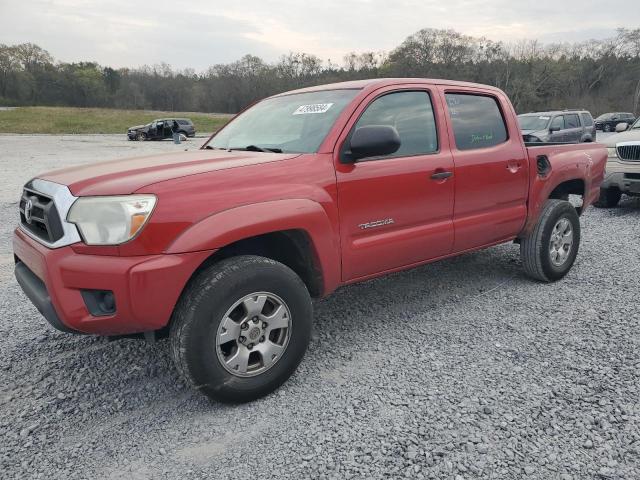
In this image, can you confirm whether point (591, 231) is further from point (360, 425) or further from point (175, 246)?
point (175, 246)

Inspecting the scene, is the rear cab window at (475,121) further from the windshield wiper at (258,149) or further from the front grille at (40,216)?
the front grille at (40,216)

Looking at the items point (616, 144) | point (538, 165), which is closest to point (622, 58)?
point (616, 144)

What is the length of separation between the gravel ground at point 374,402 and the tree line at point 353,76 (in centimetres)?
6039

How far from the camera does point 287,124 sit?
131 inches

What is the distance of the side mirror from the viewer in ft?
9.09

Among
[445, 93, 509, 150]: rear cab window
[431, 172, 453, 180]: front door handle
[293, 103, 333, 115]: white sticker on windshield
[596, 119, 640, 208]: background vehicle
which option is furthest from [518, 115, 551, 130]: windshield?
[293, 103, 333, 115]: white sticker on windshield

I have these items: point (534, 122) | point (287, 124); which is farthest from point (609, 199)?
point (534, 122)

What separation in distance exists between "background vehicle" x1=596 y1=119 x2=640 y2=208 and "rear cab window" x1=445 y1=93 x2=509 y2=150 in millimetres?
4328

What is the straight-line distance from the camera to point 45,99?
246 feet

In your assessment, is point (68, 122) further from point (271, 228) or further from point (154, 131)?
point (271, 228)

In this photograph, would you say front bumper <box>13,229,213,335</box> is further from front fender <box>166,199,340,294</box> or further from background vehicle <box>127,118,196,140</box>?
background vehicle <box>127,118,196,140</box>

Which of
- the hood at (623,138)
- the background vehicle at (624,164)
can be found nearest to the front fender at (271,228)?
the background vehicle at (624,164)

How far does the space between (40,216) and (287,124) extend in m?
1.66

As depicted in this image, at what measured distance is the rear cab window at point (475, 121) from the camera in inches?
145
